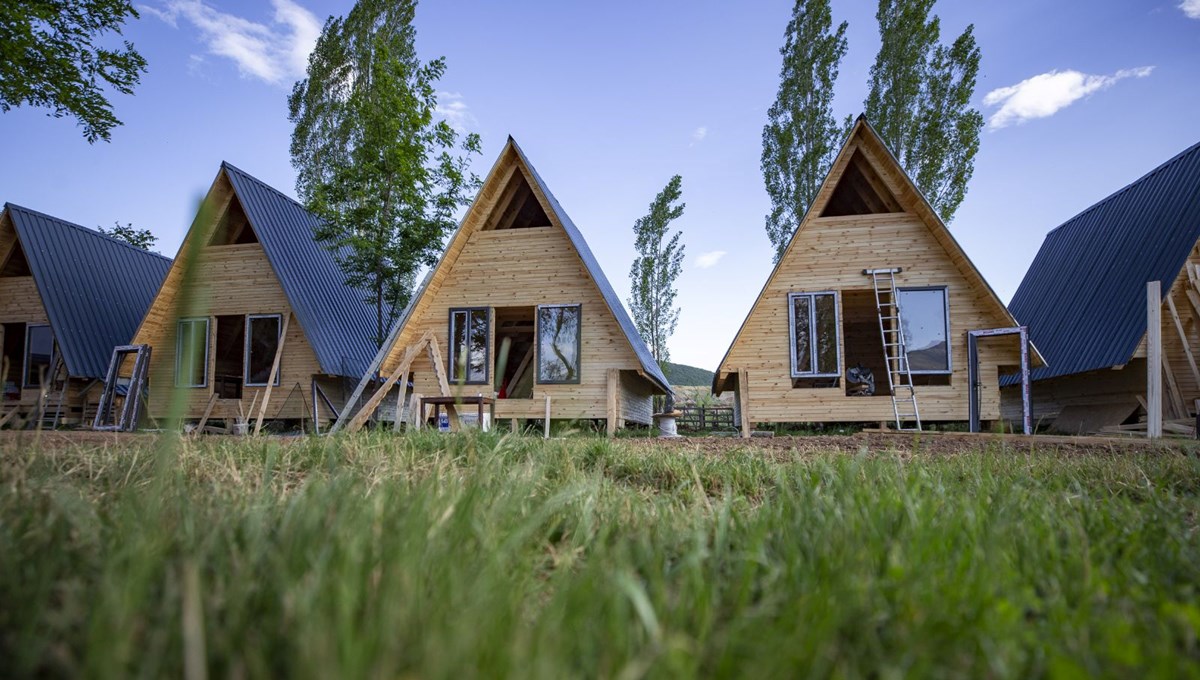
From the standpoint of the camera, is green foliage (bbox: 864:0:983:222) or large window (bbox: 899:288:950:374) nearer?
large window (bbox: 899:288:950:374)

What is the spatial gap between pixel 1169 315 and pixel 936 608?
15.3 m

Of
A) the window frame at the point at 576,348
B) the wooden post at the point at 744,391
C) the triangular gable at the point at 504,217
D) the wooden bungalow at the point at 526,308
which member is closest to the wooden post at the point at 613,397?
the wooden bungalow at the point at 526,308

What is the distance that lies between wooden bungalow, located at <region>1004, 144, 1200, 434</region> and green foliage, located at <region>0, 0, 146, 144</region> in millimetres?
18082

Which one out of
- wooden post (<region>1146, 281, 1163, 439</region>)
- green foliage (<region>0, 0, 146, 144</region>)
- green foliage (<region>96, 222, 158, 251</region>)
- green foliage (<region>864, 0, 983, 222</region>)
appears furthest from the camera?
green foliage (<region>96, 222, 158, 251</region>)

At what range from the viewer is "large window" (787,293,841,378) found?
1243cm

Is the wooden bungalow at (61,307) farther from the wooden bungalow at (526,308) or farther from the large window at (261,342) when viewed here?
the wooden bungalow at (526,308)

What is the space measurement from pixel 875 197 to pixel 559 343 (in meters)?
7.12

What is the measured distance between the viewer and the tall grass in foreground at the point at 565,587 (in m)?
1.05

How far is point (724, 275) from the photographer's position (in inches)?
610

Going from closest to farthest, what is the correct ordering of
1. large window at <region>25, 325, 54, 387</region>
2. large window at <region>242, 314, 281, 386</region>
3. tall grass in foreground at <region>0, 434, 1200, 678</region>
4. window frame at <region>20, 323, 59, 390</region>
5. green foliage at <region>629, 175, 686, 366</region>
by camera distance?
tall grass in foreground at <region>0, 434, 1200, 678</region> < large window at <region>242, 314, 281, 386</region> < window frame at <region>20, 323, 59, 390</region> < large window at <region>25, 325, 54, 387</region> < green foliage at <region>629, 175, 686, 366</region>

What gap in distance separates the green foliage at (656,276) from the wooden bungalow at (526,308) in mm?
12094

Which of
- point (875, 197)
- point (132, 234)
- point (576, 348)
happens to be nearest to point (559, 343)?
point (576, 348)

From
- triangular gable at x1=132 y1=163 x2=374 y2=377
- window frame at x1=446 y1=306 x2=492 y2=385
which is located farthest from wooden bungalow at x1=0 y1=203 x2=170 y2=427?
window frame at x1=446 y1=306 x2=492 y2=385

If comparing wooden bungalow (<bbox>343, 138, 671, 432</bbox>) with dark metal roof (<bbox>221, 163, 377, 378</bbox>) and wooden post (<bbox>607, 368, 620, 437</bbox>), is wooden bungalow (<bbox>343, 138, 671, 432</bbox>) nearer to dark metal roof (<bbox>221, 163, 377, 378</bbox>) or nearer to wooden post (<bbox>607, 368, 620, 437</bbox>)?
wooden post (<bbox>607, 368, 620, 437</bbox>)
